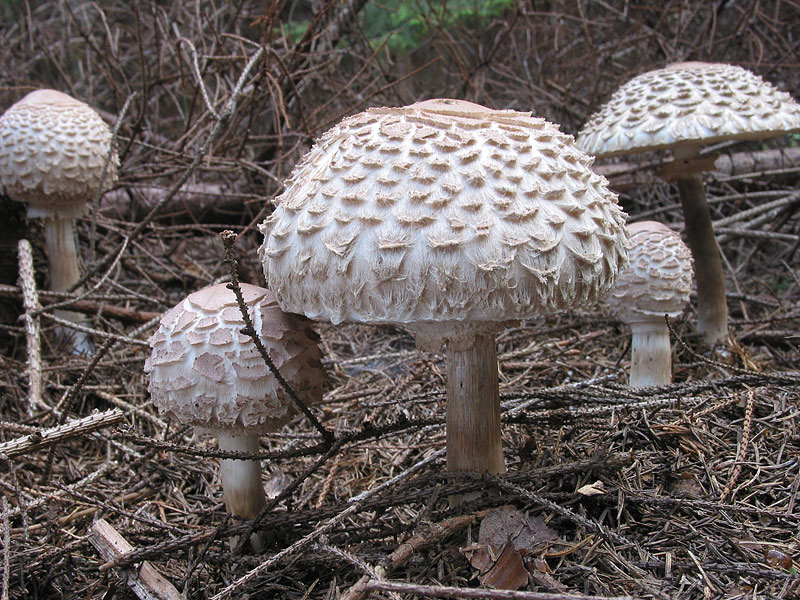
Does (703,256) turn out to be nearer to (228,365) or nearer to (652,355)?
(652,355)

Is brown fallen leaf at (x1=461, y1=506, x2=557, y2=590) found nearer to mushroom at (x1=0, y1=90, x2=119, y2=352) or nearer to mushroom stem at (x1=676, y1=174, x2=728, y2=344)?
mushroom stem at (x1=676, y1=174, x2=728, y2=344)

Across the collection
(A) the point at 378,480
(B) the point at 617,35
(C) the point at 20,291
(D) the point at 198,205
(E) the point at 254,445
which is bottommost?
(A) the point at 378,480

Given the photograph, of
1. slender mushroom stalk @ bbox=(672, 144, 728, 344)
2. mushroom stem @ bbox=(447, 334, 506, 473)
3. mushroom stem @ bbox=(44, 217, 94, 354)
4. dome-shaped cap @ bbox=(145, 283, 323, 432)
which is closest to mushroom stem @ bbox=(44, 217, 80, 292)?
mushroom stem @ bbox=(44, 217, 94, 354)

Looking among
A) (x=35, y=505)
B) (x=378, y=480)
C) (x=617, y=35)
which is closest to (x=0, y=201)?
(x=35, y=505)

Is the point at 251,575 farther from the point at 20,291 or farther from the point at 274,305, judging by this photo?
the point at 20,291

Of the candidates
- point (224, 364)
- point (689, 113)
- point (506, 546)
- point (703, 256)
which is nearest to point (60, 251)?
point (224, 364)

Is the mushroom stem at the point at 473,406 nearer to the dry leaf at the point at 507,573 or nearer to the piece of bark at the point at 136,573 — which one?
the dry leaf at the point at 507,573
